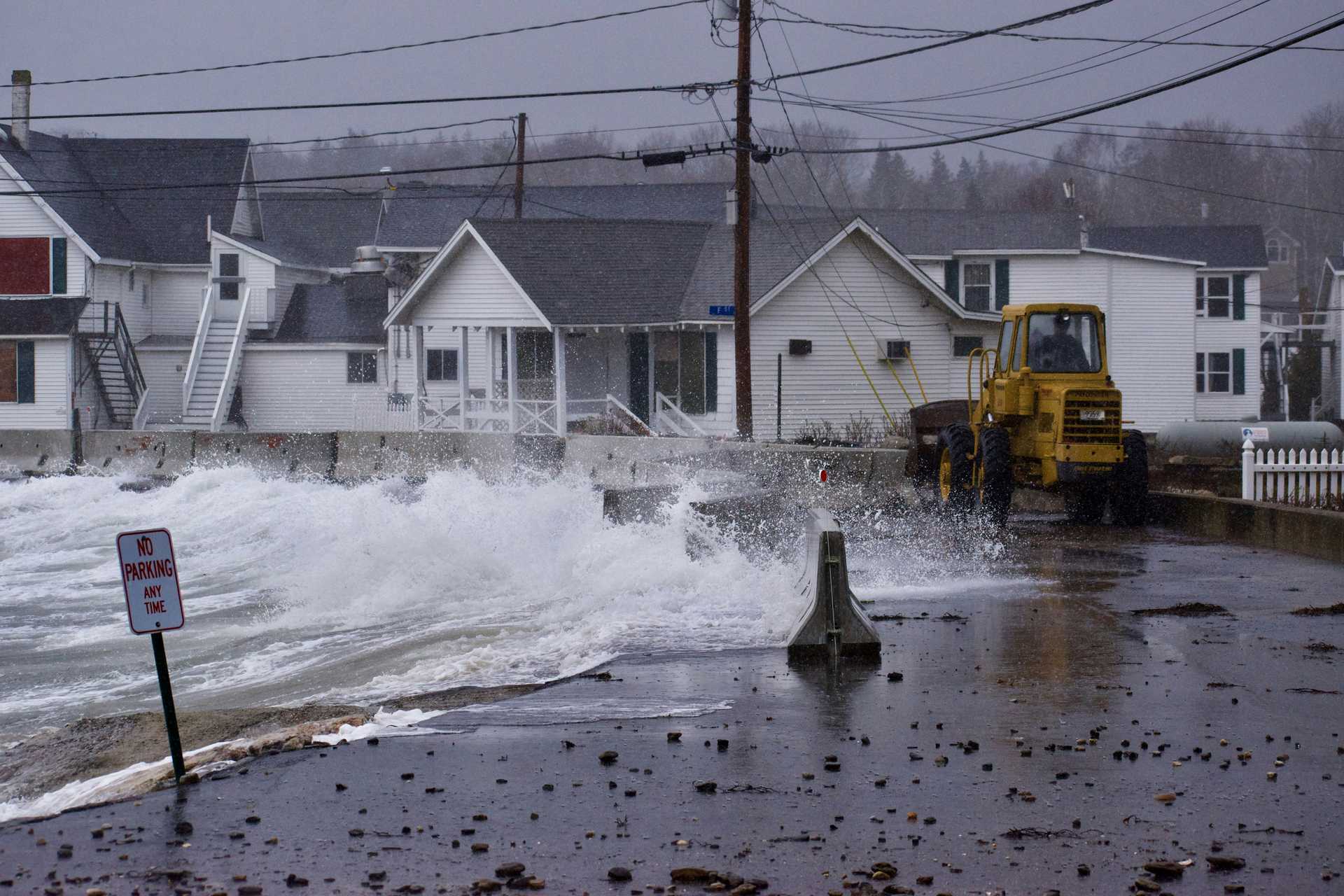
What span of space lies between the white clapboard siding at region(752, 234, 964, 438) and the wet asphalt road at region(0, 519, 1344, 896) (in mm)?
23418

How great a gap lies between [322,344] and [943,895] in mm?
43955

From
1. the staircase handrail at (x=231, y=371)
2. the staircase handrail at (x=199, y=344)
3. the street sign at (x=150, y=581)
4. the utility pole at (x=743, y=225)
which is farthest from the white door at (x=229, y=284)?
the street sign at (x=150, y=581)

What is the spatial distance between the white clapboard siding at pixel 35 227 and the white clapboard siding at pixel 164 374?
11.3 feet

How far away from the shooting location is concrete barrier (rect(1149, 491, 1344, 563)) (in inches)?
645

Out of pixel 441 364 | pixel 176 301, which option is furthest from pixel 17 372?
pixel 441 364

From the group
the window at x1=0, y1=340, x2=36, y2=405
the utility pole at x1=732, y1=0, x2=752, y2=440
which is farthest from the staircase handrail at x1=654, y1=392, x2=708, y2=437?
the window at x1=0, y1=340, x2=36, y2=405

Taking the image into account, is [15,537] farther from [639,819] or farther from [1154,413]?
[1154,413]

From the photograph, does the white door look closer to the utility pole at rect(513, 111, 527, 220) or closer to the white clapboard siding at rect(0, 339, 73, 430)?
the white clapboard siding at rect(0, 339, 73, 430)

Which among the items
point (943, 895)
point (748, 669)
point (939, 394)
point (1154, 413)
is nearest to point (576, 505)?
point (748, 669)

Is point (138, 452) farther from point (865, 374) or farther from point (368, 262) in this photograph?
point (865, 374)

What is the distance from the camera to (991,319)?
34.5m

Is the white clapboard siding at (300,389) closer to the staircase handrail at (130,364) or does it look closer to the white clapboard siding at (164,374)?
the white clapboard siding at (164,374)

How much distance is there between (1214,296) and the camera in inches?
1831

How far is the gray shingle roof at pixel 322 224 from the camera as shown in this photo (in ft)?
179
